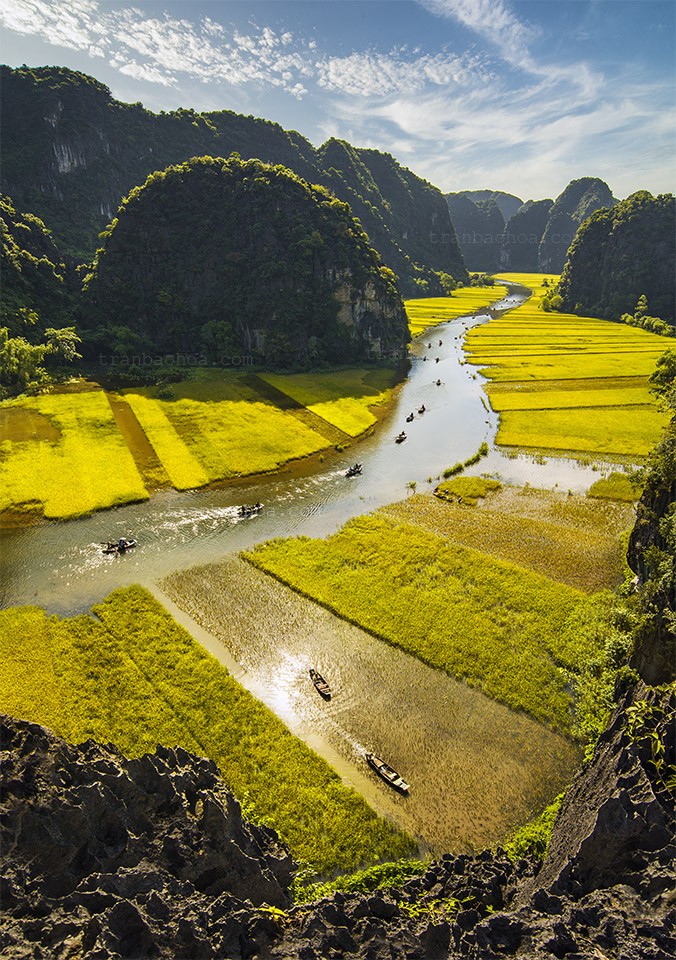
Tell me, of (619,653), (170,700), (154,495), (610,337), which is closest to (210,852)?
(170,700)

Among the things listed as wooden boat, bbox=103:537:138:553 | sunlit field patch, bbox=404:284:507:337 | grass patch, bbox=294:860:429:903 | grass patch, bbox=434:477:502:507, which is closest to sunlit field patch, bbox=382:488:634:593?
grass patch, bbox=434:477:502:507

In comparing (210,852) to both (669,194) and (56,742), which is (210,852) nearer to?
A: (56,742)

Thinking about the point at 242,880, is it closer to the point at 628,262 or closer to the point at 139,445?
the point at 139,445

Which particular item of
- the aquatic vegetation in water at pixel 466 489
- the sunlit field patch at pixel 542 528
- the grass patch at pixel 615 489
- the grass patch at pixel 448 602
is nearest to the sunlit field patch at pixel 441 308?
the aquatic vegetation in water at pixel 466 489

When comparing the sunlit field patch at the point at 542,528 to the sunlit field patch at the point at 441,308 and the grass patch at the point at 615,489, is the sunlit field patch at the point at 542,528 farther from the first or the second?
the sunlit field patch at the point at 441,308

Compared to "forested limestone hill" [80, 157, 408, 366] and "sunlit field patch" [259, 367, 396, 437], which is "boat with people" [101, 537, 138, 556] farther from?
"forested limestone hill" [80, 157, 408, 366]

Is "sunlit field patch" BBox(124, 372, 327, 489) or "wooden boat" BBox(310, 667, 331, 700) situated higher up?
"sunlit field patch" BBox(124, 372, 327, 489)

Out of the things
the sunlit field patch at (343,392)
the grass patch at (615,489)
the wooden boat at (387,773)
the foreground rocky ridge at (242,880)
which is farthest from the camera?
the sunlit field patch at (343,392)
